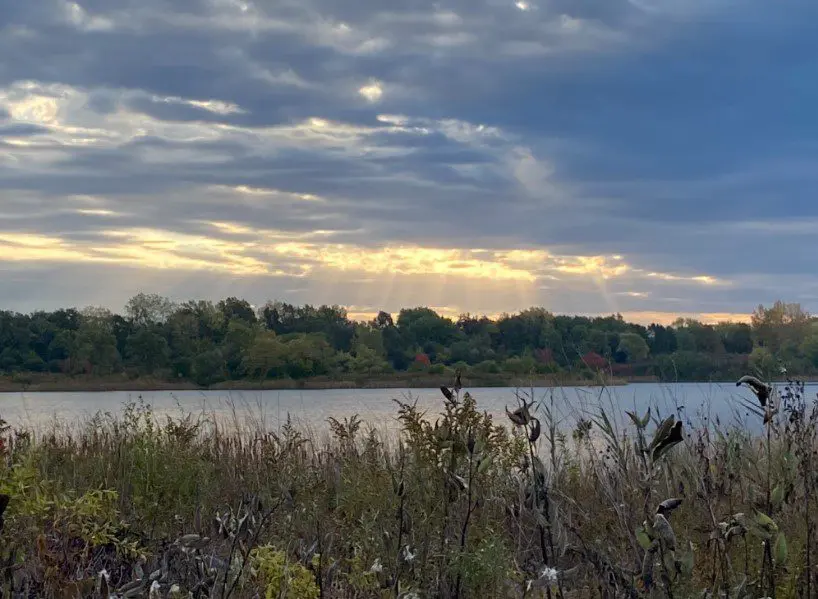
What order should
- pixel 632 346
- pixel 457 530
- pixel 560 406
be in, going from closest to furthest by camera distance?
pixel 457 530, pixel 560 406, pixel 632 346

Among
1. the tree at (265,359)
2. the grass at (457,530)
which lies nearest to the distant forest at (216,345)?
the tree at (265,359)

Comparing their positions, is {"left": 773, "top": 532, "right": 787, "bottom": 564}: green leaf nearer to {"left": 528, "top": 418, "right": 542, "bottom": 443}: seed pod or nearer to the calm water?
{"left": 528, "top": 418, "right": 542, "bottom": 443}: seed pod

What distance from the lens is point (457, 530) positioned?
16.0 ft

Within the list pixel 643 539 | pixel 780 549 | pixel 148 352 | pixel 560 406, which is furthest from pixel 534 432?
pixel 148 352

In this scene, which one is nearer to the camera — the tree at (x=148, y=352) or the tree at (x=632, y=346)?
the tree at (x=632, y=346)

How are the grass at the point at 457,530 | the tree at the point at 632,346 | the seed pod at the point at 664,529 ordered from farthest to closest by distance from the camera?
the tree at the point at 632,346
the grass at the point at 457,530
the seed pod at the point at 664,529

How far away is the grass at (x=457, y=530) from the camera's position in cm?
239

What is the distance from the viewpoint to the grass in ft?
7.84

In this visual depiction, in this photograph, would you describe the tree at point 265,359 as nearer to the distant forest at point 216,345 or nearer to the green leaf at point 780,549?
the distant forest at point 216,345

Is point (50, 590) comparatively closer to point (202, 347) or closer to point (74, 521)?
point (74, 521)

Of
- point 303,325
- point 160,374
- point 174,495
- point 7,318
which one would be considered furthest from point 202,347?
point 174,495

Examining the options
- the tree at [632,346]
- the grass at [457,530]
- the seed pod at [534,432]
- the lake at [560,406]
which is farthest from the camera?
the tree at [632,346]

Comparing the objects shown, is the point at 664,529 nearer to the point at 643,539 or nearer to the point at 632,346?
the point at 643,539

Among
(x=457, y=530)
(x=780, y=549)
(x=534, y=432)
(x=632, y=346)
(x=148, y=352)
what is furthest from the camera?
(x=148, y=352)
